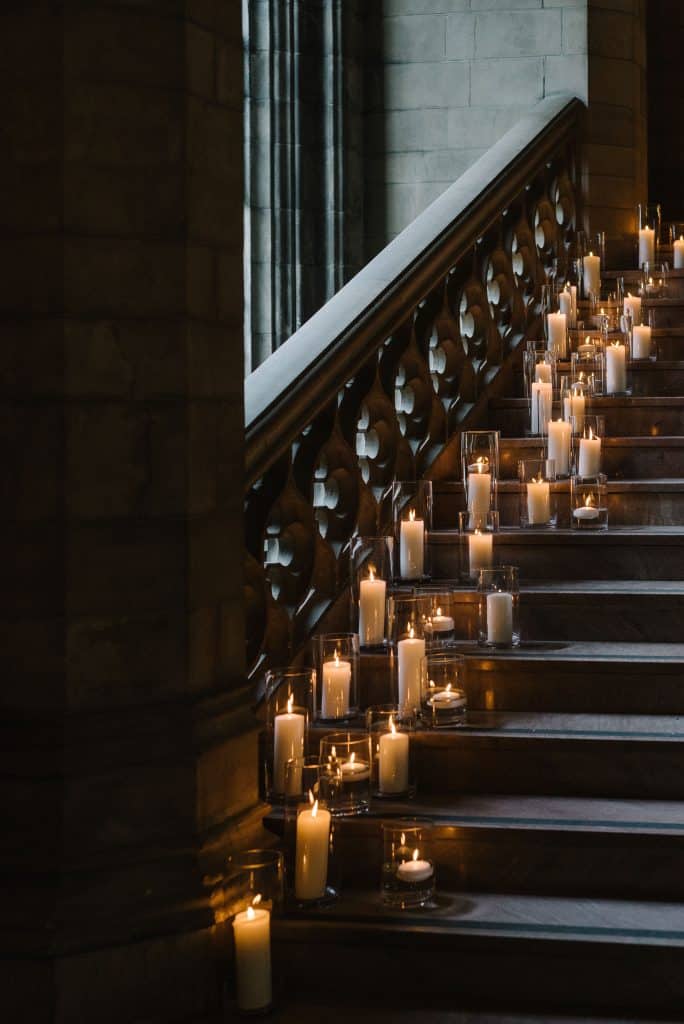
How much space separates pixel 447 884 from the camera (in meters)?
3.78

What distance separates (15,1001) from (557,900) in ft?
4.23

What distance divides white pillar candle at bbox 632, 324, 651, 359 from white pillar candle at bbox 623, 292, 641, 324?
0.36 ft

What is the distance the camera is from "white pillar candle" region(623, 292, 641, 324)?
21.3 ft

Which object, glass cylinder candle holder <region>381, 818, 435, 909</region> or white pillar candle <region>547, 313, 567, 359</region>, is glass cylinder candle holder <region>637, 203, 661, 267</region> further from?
glass cylinder candle holder <region>381, 818, 435, 909</region>

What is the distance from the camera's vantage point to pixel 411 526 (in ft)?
16.2

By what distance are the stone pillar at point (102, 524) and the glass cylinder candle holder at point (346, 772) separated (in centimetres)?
41

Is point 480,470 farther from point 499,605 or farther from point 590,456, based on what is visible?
point 499,605

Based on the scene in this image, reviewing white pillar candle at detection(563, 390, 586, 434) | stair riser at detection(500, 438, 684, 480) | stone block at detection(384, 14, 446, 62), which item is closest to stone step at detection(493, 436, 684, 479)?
stair riser at detection(500, 438, 684, 480)

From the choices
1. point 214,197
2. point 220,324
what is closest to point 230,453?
point 220,324

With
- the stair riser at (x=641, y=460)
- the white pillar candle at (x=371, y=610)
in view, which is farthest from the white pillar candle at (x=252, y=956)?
the stair riser at (x=641, y=460)

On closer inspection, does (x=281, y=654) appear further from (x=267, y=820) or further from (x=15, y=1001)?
(x=15, y=1001)

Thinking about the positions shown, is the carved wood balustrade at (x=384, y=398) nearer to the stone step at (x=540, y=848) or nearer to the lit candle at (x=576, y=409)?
the lit candle at (x=576, y=409)

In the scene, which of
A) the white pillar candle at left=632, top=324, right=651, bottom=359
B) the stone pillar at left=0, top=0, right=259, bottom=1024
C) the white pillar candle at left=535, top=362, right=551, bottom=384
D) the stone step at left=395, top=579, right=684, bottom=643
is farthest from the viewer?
the white pillar candle at left=632, top=324, right=651, bottom=359

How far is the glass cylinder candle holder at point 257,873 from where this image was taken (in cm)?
338
